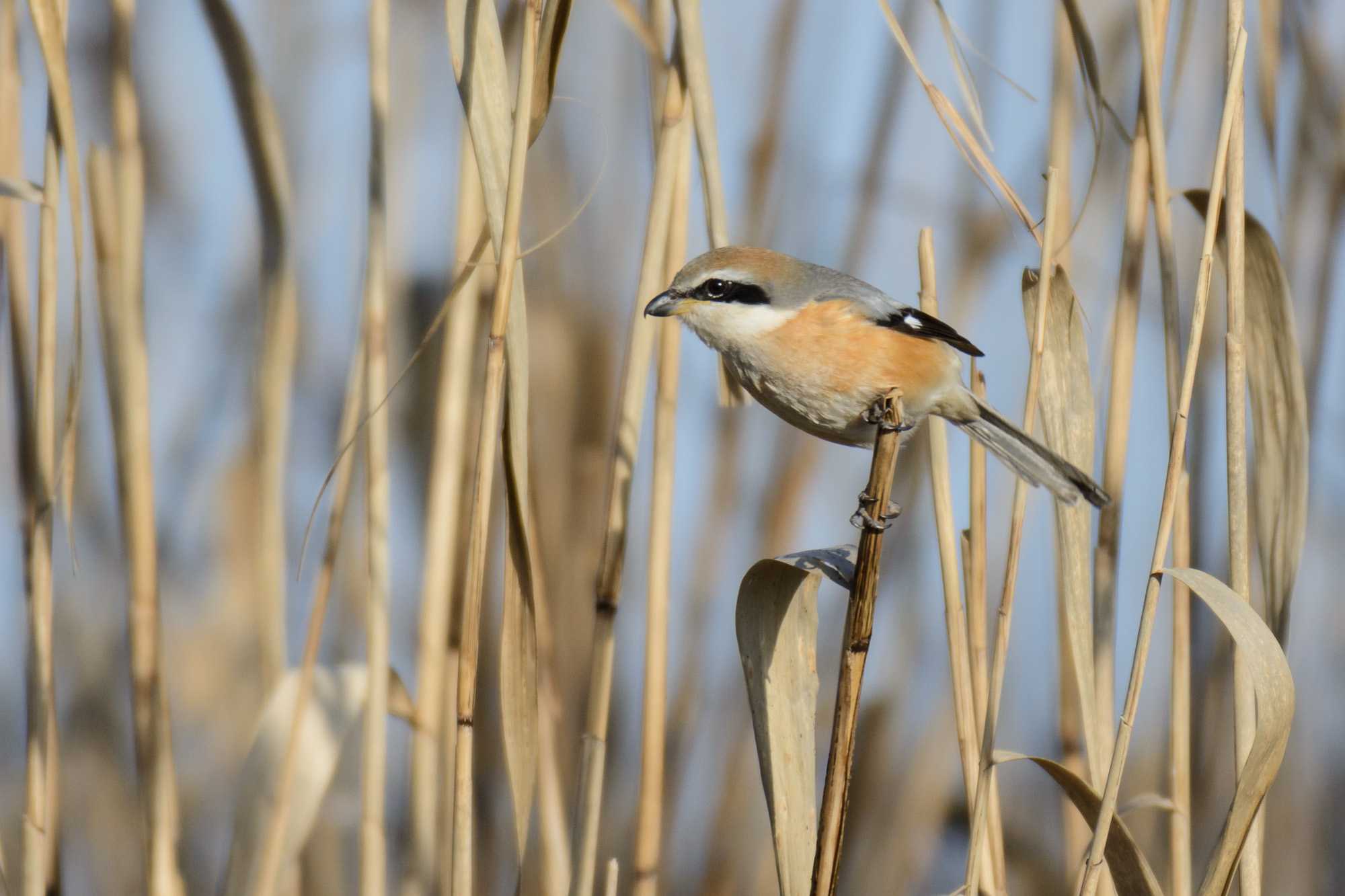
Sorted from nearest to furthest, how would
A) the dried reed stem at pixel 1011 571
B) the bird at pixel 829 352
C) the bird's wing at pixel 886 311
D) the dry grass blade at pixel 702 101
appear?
the dried reed stem at pixel 1011 571
the dry grass blade at pixel 702 101
the bird at pixel 829 352
the bird's wing at pixel 886 311

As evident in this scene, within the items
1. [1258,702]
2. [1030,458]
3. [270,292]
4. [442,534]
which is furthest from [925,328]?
[270,292]

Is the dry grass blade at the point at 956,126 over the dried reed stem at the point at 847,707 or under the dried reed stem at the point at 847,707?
over

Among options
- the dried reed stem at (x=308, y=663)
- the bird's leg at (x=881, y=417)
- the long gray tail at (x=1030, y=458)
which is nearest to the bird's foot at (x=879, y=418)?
the bird's leg at (x=881, y=417)

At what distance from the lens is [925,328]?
1.25 metres

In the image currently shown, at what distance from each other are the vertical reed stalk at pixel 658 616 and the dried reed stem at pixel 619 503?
3 centimetres

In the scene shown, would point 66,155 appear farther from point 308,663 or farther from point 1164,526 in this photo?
point 1164,526

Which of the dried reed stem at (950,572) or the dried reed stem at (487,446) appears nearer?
the dried reed stem at (487,446)

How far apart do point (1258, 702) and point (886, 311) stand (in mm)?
597

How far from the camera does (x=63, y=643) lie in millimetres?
1793

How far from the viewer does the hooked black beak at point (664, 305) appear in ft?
3.65

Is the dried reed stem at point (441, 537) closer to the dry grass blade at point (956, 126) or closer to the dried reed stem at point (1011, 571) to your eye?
the dry grass blade at point (956, 126)

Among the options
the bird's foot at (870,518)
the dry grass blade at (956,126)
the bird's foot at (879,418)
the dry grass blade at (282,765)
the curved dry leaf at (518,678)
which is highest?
the dry grass blade at (956,126)

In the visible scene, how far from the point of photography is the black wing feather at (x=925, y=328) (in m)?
1.18

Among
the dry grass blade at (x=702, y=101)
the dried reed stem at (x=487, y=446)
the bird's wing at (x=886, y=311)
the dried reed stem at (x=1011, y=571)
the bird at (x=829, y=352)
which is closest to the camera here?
the dried reed stem at (x=487, y=446)
